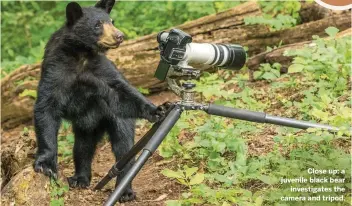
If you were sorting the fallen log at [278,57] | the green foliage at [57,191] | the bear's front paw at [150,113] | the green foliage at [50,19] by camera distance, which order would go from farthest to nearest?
the green foliage at [50,19], the fallen log at [278,57], the green foliage at [57,191], the bear's front paw at [150,113]

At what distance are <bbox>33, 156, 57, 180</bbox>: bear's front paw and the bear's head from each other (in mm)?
764

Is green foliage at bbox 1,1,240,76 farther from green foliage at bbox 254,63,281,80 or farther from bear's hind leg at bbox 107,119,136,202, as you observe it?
bear's hind leg at bbox 107,119,136,202

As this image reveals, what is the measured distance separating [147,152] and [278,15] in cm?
394

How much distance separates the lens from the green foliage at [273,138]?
3541 millimetres

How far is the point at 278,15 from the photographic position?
267 inches

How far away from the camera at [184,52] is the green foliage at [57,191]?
1.07m

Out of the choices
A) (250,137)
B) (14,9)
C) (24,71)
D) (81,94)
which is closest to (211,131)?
(250,137)

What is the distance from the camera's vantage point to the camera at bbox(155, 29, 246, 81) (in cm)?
340

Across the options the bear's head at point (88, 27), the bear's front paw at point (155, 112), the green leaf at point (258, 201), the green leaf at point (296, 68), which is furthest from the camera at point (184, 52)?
the green leaf at point (296, 68)

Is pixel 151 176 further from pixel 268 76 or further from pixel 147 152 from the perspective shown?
pixel 268 76

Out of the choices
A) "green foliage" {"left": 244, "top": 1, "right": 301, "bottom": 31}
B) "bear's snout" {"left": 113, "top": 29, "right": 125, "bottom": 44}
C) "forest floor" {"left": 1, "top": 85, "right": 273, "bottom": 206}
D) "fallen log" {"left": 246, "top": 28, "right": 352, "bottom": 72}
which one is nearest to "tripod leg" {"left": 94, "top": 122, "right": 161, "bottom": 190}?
"forest floor" {"left": 1, "top": 85, "right": 273, "bottom": 206}

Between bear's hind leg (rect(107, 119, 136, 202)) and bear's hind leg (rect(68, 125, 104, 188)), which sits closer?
bear's hind leg (rect(107, 119, 136, 202))

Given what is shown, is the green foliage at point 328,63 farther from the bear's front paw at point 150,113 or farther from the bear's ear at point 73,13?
the bear's ear at point 73,13

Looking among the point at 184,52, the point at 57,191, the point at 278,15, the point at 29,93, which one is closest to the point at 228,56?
the point at 184,52
